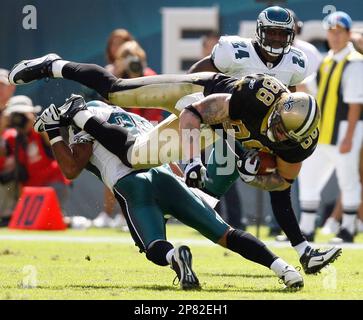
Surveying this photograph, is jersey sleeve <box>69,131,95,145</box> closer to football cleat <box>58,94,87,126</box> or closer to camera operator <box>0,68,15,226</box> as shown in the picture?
football cleat <box>58,94,87,126</box>

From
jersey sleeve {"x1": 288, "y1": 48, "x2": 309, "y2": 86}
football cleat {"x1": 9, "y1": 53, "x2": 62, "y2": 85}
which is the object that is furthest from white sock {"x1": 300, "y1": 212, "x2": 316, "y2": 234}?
football cleat {"x1": 9, "y1": 53, "x2": 62, "y2": 85}

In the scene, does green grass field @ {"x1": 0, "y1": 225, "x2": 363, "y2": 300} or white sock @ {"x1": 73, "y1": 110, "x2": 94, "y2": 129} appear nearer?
green grass field @ {"x1": 0, "y1": 225, "x2": 363, "y2": 300}

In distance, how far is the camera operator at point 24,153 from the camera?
10930 millimetres

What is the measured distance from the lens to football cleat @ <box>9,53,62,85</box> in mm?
7422

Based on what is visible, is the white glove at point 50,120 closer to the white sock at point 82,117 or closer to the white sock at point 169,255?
the white sock at point 82,117

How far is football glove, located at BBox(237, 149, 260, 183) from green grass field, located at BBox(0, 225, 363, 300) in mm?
618

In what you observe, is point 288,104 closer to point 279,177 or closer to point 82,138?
point 279,177

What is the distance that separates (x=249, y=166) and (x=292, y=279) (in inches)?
26.5

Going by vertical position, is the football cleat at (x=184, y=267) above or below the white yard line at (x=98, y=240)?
above

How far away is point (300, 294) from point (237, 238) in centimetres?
55

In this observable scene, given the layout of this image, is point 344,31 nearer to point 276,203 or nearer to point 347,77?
point 347,77

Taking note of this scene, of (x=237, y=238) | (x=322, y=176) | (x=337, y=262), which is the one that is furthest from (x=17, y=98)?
(x=237, y=238)

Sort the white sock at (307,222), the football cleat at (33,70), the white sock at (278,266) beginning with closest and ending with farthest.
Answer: the white sock at (278,266), the football cleat at (33,70), the white sock at (307,222)

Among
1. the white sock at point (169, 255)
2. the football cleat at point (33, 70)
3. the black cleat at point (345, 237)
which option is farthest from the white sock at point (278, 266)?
the black cleat at point (345, 237)
